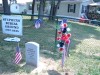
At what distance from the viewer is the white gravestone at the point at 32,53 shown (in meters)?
5.42

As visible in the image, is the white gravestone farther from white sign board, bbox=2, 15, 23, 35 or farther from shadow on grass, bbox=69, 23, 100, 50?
shadow on grass, bbox=69, 23, 100, 50

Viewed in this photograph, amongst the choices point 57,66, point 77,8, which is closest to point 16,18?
point 57,66

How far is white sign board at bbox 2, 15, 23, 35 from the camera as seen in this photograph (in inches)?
236

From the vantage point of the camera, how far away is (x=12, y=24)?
605cm

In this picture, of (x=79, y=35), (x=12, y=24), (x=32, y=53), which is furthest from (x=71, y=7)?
(x=32, y=53)

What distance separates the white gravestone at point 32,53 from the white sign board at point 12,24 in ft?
2.30

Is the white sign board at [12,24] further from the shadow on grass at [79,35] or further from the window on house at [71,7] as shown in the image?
the window on house at [71,7]

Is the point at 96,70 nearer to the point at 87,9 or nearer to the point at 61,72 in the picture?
the point at 61,72

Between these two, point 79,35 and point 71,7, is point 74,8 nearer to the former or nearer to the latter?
point 71,7

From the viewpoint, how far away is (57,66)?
5.94 meters

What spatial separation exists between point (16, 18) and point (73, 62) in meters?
2.12

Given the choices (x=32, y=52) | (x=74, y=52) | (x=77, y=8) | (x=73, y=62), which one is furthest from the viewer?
(x=77, y=8)

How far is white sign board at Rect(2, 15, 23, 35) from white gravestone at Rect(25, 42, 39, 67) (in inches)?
27.5

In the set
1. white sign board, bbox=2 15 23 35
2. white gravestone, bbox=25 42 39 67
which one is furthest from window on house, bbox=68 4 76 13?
white gravestone, bbox=25 42 39 67
